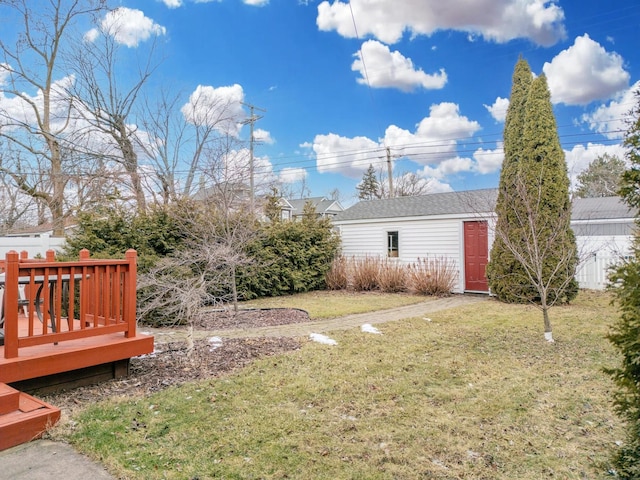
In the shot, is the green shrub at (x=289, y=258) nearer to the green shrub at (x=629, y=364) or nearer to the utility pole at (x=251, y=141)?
the utility pole at (x=251, y=141)

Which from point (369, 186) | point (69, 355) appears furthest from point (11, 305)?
point (369, 186)

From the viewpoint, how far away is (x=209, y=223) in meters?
8.39

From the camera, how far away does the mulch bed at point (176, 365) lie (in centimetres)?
349

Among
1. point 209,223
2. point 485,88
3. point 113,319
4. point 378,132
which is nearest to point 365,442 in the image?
point 113,319

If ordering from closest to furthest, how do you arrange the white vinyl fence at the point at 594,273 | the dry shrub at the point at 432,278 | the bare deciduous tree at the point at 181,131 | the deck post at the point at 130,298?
the deck post at the point at 130,298, the dry shrub at the point at 432,278, the white vinyl fence at the point at 594,273, the bare deciduous tree at the point at 181,131

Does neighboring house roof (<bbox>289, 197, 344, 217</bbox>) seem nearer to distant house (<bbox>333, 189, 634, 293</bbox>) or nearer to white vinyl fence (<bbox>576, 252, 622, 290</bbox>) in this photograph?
distant house (<bbox>333, 189, 634, 293</bbox>)

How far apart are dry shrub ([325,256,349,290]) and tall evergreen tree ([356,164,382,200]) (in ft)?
92.8

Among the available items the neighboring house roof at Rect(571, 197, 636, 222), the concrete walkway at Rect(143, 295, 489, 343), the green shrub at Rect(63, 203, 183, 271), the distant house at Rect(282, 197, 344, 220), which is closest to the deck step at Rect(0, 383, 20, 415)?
the concrete walkway at Rect(143, 295, 489, 343)

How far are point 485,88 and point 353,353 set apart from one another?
13.2 m

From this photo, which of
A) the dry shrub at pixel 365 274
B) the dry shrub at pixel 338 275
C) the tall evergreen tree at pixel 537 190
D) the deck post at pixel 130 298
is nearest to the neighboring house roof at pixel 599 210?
the tall evergreen tree at pixel 537 190

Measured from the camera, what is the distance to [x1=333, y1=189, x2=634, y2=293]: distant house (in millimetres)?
10844

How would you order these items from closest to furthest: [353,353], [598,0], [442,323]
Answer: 1. [353,353]
2. [442,323]
3. [598,0]

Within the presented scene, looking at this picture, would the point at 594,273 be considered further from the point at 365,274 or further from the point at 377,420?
the point at 377,420

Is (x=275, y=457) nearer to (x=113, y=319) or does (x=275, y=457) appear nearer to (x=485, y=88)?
(x=113, y=319)
